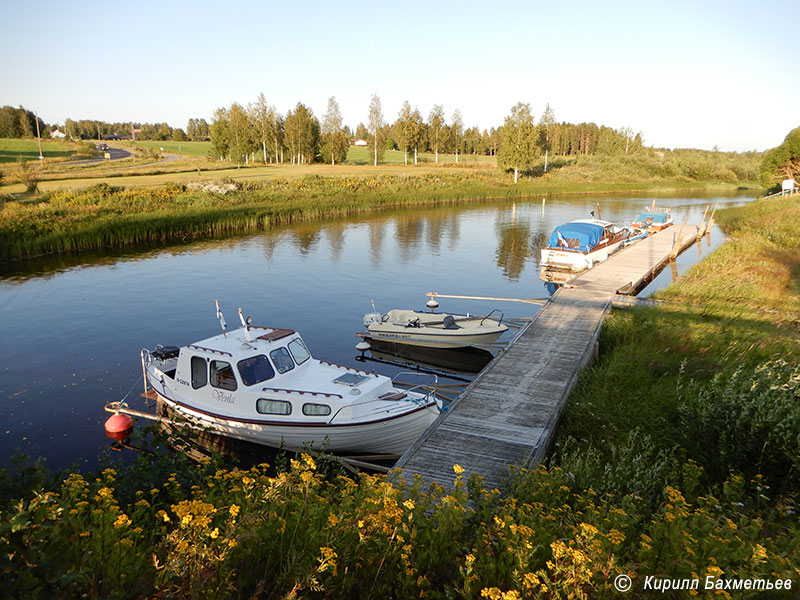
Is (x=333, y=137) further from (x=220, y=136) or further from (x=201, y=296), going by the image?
(x=201, y=296)

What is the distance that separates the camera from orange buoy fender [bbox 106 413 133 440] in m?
13.9

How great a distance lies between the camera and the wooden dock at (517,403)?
29.9ft

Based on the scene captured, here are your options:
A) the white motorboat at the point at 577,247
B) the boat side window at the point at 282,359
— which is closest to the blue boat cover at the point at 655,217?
the white motorboat at the point at 577,247

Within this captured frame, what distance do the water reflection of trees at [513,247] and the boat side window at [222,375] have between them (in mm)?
22568

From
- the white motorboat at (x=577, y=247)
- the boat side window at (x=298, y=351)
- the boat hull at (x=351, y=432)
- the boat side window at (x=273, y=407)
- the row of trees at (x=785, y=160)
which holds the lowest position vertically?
the boat hull at (x=351, y=432)

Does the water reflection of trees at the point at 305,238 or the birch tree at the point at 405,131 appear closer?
the water reflection of trees at the point at 305,238

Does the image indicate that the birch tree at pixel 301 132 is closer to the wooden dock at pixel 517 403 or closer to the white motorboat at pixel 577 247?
the white motorboat at pixel 577 247

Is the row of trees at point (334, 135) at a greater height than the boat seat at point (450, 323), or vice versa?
the row of trees at point (334, 135)

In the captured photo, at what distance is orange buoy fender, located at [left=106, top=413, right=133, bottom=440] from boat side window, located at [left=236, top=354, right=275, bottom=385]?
4223 mm

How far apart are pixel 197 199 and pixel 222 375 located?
41373 millimetres

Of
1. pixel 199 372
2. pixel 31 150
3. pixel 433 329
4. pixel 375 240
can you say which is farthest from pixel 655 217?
pixel 31 150

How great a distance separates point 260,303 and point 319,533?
73.1 ft

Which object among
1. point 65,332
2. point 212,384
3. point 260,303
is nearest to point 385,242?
point 260,303

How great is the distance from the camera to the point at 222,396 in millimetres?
13125
